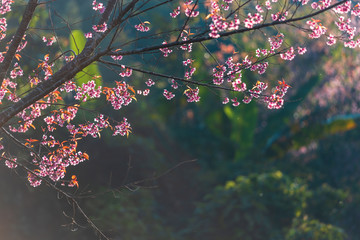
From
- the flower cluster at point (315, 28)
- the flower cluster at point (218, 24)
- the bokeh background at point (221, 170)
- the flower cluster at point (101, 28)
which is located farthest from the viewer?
the bokeh background at point (221, 170)

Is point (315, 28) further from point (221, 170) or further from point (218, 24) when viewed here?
point (221, 170)

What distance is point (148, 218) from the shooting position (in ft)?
33.8

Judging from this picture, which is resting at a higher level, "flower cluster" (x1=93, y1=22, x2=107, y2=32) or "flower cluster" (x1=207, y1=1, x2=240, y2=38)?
"flower cluster" (x1=93, y1=22, x2=107, y2=32)

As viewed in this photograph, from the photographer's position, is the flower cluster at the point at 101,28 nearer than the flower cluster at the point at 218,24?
No

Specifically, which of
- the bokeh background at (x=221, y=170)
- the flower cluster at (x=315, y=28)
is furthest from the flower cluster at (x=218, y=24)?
the bokeh background at (x=221, y=170)

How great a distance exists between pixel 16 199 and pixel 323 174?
8.45 m

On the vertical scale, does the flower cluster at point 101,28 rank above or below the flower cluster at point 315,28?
below

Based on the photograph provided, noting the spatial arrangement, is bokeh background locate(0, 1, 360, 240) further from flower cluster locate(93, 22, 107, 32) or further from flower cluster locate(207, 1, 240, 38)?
flower cluster locate(207, 1, 240, 38)

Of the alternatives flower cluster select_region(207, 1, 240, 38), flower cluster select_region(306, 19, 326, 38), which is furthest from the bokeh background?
flower cluster select_region(207, 1, 240, 38)

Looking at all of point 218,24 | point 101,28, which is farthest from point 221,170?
point 218,24

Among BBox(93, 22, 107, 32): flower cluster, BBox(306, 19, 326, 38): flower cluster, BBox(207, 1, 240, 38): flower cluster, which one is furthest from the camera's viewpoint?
BBox(93, 22, 107, 32): flower cluster

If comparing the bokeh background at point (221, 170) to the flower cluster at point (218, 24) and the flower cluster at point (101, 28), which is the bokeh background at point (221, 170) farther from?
the flower cluster at point (218, 24)

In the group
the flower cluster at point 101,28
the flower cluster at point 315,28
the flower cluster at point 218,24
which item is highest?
the flower cluster at point 315,28

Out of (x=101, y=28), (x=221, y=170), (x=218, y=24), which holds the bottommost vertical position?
(x=218, y=24)
